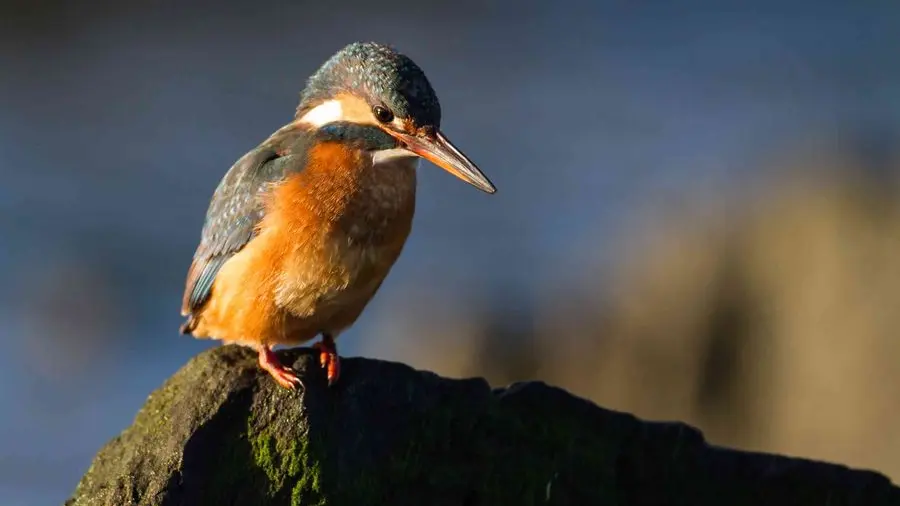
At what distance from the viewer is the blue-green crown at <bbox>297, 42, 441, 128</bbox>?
362 centimetres

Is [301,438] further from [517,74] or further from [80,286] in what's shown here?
[517,74]

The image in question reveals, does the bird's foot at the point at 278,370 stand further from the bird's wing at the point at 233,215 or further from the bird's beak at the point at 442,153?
the bird's beak at the point at 442,153

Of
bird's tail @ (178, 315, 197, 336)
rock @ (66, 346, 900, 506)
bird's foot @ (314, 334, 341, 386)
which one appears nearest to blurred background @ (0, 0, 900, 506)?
rock @ (66, 346, 900, 506)

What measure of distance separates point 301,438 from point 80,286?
237 inches

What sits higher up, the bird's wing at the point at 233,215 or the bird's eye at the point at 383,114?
the bird's eye at the point at 383,114

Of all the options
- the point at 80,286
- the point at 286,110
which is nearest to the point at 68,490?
the point at 80,286

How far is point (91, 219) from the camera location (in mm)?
9609

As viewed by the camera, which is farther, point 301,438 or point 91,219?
point 91,219

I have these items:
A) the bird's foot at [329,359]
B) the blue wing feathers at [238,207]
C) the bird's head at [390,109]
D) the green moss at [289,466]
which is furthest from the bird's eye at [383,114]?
the green moss at [289,466]

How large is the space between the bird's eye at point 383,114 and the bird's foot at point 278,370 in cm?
77

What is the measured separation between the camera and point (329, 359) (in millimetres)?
3682

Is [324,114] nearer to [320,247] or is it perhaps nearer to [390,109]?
[390,109]

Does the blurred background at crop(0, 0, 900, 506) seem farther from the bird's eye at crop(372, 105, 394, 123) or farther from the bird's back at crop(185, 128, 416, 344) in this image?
the bird's eye at crop(372, 105, 394, 123)

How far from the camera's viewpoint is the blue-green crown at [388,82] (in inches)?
143
